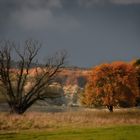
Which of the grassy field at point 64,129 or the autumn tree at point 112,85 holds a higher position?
the autumn tree at point 112,85

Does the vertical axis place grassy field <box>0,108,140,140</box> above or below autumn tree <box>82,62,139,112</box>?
below

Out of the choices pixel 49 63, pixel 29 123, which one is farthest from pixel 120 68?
pixel 29 123

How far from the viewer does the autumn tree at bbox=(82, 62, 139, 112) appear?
65938 millimetres

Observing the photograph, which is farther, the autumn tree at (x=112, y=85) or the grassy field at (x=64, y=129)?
the autumn tree at (x=112, y=85)

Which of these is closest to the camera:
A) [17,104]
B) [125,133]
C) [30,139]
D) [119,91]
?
[30,139]

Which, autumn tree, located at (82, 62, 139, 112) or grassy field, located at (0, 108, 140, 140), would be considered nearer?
grassy field, located at (0, 108, 140, 140)

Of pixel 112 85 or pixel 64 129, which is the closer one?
pixel 64 129

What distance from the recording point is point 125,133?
93.0ft

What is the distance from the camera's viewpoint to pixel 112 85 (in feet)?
217

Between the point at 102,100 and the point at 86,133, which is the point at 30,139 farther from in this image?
the point at 102,100

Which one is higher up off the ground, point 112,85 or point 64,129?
point 112,85

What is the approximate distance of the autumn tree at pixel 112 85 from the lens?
65938mm

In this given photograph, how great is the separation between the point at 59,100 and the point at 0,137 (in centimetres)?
15465

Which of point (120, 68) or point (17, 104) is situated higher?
point (120, 68)
